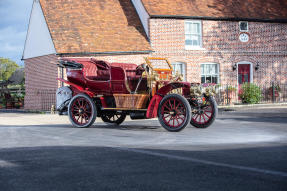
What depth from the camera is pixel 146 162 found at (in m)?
5.18

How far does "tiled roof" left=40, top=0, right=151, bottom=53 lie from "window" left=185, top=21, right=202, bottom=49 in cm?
260

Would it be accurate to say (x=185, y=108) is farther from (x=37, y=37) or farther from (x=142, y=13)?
(x=37, y=37)

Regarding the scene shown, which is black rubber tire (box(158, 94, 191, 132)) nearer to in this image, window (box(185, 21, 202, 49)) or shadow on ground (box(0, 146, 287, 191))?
shadow on ground (box(0, 146, 287, 191))

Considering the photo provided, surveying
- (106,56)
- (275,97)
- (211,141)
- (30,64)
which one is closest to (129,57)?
(106,56)

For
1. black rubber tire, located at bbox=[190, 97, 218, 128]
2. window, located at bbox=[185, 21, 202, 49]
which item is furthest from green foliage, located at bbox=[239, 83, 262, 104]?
black rubber tire, located at bbox=[190, 97, 218, 128]

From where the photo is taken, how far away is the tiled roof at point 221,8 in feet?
74.9

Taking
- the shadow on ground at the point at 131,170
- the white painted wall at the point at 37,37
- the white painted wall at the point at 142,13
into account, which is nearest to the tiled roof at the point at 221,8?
the white painted wall at the point at 142,13

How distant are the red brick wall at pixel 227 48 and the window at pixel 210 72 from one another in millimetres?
318

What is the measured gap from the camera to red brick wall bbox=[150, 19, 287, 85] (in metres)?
22.6

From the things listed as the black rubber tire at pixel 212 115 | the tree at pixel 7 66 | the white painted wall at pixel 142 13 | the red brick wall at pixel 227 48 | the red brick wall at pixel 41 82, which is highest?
the tree at pixel 7 66

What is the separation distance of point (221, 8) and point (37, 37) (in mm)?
11542

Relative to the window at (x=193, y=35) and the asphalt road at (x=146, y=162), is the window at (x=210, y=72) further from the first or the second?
the asphalt road at (x=146, y=162)

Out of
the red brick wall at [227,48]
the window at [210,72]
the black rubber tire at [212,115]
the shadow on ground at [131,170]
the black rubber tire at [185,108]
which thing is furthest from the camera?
the window at [210,72]

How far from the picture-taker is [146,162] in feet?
17.0
